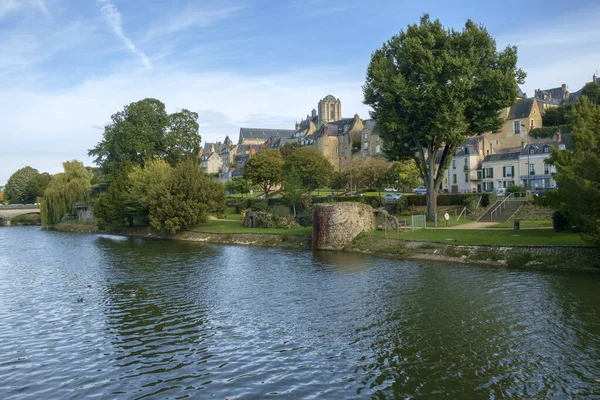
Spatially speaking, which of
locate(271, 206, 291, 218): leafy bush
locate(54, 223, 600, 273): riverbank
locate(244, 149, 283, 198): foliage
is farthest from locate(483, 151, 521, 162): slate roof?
locate(54, 223, 600, 273): riverbank

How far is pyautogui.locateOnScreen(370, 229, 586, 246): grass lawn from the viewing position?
31078 mm

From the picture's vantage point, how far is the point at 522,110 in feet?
289

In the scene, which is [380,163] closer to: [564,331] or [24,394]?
[564,331]

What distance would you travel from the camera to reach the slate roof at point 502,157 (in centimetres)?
7238

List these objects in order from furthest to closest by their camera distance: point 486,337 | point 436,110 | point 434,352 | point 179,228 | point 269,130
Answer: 1. point 269,130
2. point 179,228
3. point 436,110
4. point 486,337
5. point 434,352

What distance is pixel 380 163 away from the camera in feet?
267

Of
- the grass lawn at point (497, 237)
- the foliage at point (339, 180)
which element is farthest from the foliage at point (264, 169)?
the grass lawn at point (497, 237)

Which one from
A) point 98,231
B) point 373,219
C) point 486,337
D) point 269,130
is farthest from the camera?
point 269,130

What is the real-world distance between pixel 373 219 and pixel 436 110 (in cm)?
1096

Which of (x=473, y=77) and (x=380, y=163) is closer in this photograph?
(x=473, y=77)

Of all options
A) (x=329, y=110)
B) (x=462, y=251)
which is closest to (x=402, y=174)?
(x=462, y=251)

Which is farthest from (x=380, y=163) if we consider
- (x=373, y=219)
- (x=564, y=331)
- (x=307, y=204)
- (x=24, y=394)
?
(x=24, y=394)

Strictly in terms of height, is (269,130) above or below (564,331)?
above

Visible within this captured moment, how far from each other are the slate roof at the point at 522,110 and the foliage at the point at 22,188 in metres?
114
